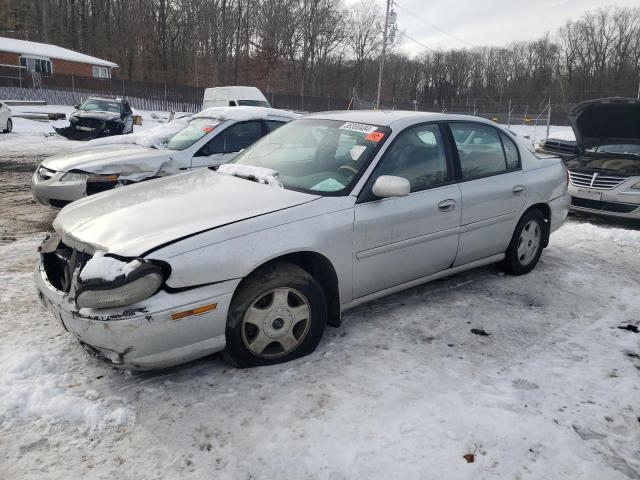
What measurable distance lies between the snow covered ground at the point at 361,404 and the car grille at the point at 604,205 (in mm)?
3758

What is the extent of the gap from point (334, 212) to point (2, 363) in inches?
88.9

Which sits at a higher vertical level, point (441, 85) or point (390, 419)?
point (441, 85)

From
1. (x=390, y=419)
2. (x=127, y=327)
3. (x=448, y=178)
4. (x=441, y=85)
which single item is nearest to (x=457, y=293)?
(x=448, y=178)

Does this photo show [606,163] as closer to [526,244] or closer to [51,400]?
[526,244]

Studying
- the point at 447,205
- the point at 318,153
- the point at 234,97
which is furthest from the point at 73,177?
the point at 234,97

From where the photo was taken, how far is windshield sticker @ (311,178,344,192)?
3.38 metres

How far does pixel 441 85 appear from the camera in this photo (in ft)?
279

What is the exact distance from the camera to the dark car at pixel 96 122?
55.9 feet

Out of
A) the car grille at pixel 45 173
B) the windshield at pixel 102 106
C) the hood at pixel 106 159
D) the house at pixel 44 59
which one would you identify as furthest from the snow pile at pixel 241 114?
the house at pixel 44 59

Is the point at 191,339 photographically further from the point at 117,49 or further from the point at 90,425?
the point at 117,49

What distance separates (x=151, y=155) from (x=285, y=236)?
3.91 meters

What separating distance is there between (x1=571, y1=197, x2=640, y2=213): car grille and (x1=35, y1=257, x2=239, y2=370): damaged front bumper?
6636 mm

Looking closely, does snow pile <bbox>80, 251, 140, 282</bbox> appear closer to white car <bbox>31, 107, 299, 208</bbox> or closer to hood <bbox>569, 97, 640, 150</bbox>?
white car <bbox>31, 107, 299, 208</bbox>

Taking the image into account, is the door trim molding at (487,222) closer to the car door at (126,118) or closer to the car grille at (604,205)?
the car grille at (604,205)
